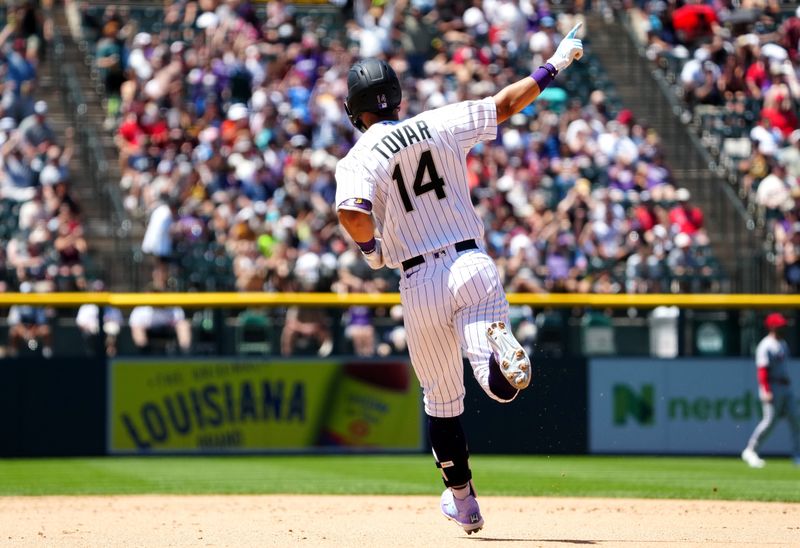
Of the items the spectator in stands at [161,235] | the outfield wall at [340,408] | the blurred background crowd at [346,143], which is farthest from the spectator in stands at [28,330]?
the spectator in stands at [161,235]

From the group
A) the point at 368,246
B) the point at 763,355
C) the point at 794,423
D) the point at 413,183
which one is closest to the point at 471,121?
the point at 413,183

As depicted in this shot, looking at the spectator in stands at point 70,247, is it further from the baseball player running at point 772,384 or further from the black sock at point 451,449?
the black sock at point 451,449

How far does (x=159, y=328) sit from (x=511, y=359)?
904 centimetres

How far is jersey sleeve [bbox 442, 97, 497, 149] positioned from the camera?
7.48 metres

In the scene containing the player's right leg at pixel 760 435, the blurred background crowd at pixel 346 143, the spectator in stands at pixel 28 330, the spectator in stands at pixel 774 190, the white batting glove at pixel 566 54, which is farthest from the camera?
the spectator in stands at pixel 774 190

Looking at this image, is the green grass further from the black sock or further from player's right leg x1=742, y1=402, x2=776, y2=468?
the black sock

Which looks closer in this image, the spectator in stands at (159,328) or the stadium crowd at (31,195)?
the spectator in stands at (159,328)

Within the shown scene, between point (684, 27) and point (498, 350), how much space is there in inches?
661

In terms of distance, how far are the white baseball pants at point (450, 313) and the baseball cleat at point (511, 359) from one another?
7 cm

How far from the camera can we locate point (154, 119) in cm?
1906

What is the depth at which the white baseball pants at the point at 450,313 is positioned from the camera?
7.21m

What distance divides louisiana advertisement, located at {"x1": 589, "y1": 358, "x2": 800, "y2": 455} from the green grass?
0.83 ft

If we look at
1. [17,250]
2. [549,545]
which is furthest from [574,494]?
[17,250]

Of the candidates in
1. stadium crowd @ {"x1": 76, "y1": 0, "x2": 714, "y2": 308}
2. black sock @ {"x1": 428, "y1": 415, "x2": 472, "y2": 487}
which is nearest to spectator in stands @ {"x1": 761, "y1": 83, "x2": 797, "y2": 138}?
stadium crowd @ {"x1": 76, "y1": 0, "x2": 714, "y2": 308}
